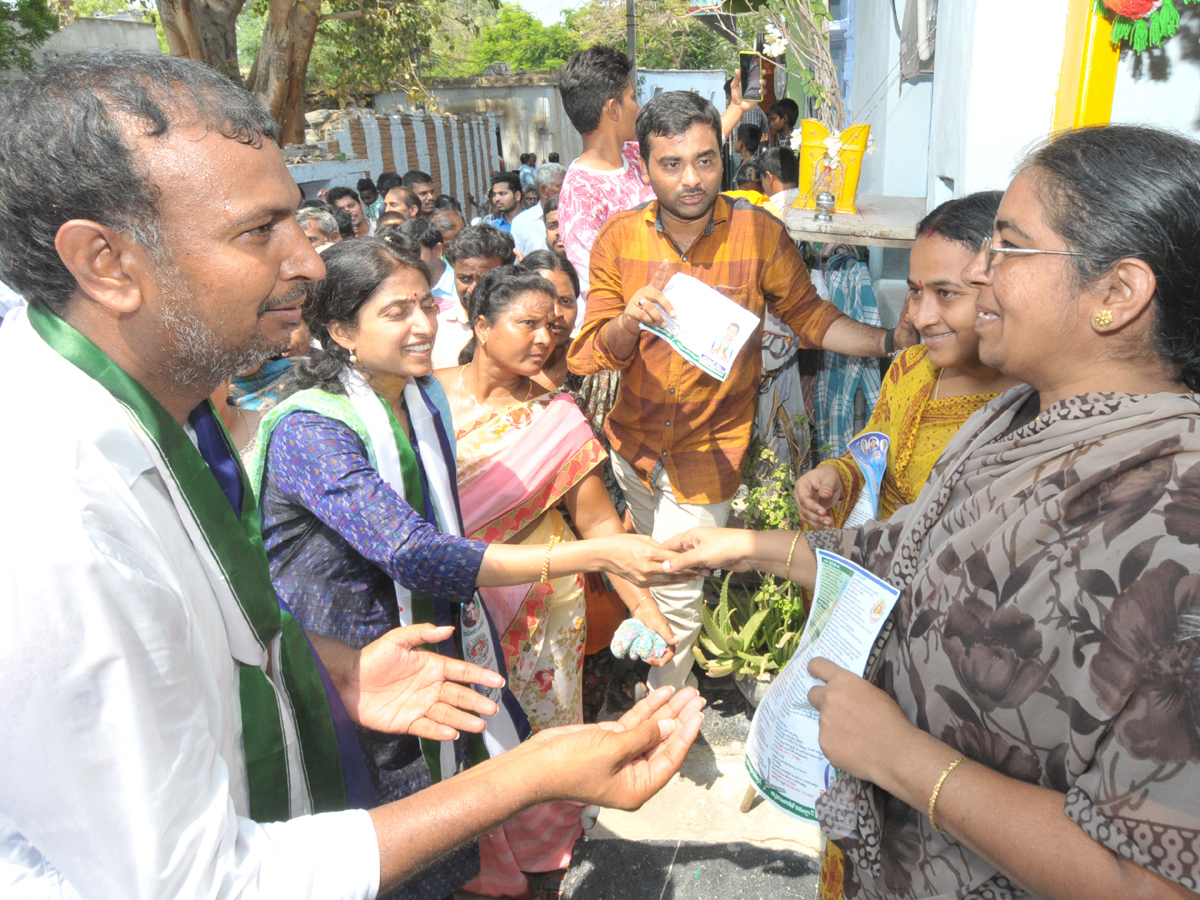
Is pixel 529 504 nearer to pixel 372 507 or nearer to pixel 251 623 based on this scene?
pixel 372 507

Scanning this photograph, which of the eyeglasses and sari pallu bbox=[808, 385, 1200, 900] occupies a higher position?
the eyeglasses

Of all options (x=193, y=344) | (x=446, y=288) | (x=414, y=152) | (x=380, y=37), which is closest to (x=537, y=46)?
(x=414, y=152)

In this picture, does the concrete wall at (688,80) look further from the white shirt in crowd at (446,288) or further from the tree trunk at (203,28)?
the white shirt in crowd at (446,288)

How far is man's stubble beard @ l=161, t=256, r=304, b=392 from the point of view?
1225 millimetres

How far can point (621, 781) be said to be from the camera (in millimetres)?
1407

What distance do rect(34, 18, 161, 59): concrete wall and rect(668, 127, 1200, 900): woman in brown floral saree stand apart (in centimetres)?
1962

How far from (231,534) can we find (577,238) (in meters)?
2.95

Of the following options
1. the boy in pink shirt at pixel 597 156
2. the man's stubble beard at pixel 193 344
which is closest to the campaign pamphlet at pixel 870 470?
the man's stubble beard at pixel 193 344

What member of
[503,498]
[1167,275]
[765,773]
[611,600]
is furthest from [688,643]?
[1167,275]

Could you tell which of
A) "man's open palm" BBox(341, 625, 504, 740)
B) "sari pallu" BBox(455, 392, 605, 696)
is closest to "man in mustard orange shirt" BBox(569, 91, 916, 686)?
"sari pallu" BBox(455, 392, 605, 696)

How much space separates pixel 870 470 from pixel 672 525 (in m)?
1.28

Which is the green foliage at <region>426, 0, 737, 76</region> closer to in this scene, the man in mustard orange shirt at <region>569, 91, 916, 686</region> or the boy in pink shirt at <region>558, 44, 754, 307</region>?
the boy in pink shirt at <region>558, 44, 754, 307</region>

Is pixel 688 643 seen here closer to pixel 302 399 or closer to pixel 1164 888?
pixel 302 399

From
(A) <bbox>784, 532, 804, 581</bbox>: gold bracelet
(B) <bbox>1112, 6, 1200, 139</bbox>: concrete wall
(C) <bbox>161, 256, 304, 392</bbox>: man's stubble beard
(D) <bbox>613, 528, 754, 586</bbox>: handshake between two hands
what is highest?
(B) <bbox>1112, 6, 1200, 139</bbox>: concrete wall
